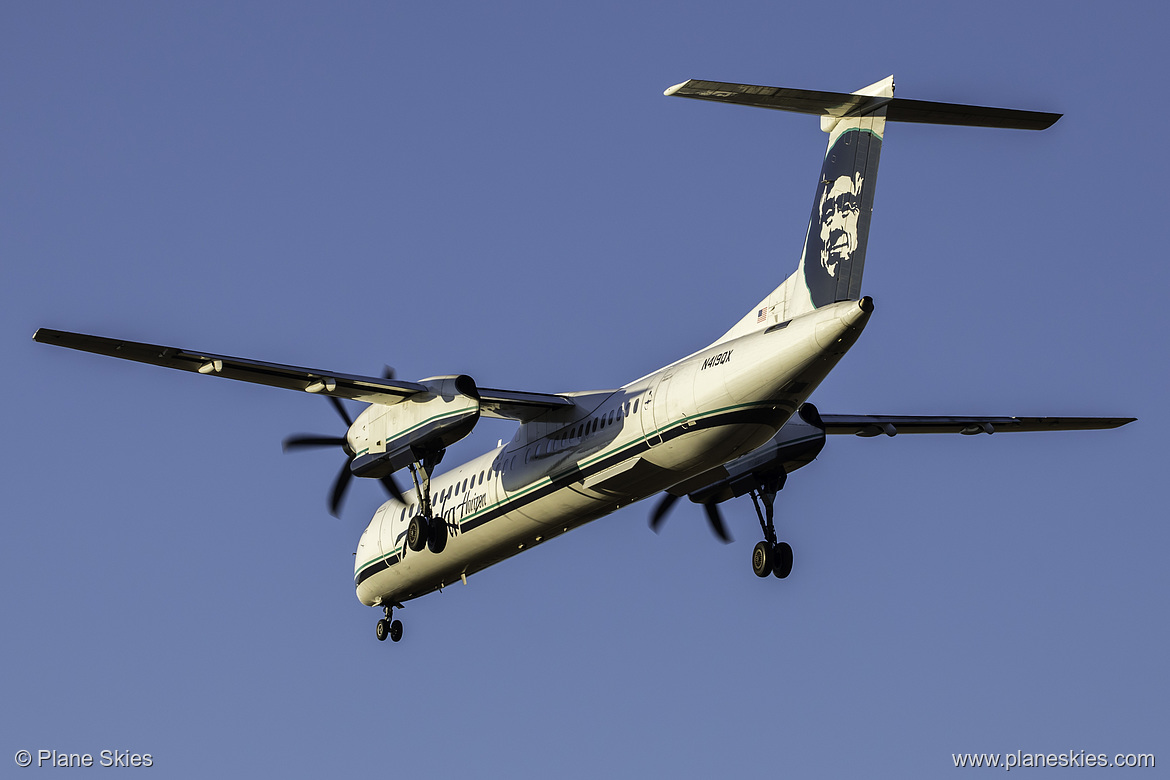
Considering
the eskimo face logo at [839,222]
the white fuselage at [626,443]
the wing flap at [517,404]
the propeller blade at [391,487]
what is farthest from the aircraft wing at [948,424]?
the propeller blade at [391,487]

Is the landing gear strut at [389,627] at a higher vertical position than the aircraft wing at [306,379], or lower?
lower

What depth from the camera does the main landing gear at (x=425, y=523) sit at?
955 inches

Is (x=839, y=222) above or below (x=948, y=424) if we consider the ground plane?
above

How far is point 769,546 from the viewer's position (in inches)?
1027

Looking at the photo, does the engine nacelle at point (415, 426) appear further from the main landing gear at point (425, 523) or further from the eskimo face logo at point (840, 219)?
the eskimo face logo at point (840, 219)

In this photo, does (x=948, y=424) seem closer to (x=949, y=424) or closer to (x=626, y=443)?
(x=949, y=424)

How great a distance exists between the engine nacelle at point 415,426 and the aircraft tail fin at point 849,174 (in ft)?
17.4

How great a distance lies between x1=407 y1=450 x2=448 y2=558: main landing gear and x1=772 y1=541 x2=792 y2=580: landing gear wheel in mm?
5989

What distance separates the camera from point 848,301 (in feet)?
66.3

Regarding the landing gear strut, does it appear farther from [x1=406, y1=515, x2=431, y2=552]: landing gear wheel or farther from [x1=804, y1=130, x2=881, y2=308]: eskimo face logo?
[x1=804, y1=130, x2=881, y2=308]: eskimo face logo

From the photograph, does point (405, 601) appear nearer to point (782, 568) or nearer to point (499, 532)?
point (499, 532)

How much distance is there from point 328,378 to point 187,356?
2.25 metres

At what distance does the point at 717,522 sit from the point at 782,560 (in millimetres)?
1889

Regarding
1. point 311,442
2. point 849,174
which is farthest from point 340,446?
point 849,174
